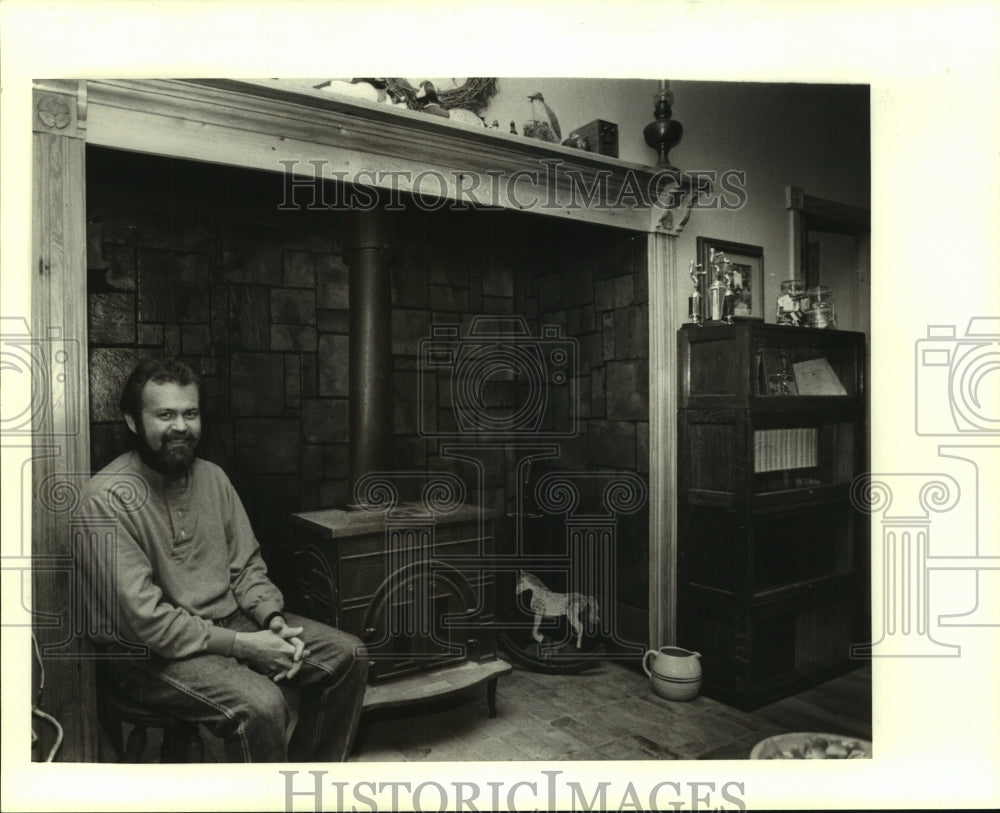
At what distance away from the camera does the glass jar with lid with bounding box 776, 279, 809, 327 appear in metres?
3.14

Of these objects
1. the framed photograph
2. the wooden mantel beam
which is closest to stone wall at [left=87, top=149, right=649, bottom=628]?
the wooden mantel beam

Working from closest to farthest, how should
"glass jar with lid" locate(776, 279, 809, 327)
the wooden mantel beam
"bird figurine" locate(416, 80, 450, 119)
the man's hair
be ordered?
1. the wooden mantel beam
2. the man's hair
3. "bird figurine" locate(416, 80, 450, 119)
4. "glass jar with lid" locate(776, 279, 809, 327)

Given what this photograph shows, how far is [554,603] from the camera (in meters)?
2.93

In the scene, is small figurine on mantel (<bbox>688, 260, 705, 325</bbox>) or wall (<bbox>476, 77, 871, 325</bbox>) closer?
wall (<bbox>476, 77, 871, 325</bbox>)

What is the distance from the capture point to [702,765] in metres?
2.17

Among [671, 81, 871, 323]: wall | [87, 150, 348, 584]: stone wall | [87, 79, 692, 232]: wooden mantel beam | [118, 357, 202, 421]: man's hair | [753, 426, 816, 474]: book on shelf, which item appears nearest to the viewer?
[87, 79, 692, 232]: wooden mantel beam

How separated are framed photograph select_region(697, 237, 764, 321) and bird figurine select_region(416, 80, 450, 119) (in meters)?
1.33

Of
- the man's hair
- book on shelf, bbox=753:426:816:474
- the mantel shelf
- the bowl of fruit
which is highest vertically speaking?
the mantel shelf

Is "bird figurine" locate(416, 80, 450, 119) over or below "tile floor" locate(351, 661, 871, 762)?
over

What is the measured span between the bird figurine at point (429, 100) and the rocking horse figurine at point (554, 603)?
6.41 feet

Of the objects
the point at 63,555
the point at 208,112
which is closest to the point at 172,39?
the point at 208,112

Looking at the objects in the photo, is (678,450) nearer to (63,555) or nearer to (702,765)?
(702,765)

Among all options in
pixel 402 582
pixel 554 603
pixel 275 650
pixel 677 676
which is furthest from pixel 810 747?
pixel 275 650

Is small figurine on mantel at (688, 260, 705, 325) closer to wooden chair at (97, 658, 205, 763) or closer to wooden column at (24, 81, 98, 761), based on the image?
wooden column at (24, 81, 98, 761)
